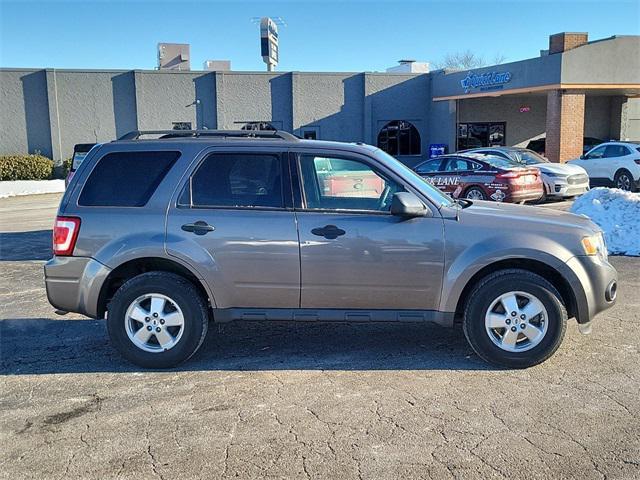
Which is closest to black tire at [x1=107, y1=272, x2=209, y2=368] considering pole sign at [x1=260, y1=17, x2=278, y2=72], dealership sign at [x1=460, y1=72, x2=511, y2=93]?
dealership sign at [x1=460, y1=72, x2=511, y2=93]

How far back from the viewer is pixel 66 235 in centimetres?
493

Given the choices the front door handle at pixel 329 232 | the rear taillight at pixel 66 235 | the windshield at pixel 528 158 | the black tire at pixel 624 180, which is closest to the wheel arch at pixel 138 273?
the rear taillight at pixel 66 235

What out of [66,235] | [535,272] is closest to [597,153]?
[535,272]

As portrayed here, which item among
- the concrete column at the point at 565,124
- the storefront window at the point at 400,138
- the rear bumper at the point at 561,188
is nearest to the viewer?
the rear bumper at the point at 561,188

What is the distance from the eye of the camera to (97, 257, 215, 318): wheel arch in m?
4.95

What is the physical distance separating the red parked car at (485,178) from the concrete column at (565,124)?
330 inches

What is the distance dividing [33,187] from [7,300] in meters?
21.0

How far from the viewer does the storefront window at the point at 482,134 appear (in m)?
31.8

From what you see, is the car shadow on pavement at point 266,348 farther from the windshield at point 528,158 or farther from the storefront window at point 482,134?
the storefront window at point 482,134

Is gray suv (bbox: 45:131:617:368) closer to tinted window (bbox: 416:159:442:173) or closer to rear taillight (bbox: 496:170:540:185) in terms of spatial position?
rear taillight (bbox: 496:170:540:185)

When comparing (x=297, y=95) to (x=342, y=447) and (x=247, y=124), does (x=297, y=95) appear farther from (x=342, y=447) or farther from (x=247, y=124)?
(x=342, y=447)

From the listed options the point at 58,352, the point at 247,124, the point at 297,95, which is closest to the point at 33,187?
the point at 247,124

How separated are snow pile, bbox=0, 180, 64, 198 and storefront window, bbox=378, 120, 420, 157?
16.8 metres

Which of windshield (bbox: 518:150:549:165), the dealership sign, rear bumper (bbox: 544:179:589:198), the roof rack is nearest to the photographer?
the roof rack
